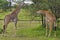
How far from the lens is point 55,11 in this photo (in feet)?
34.9

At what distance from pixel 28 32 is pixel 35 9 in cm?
111

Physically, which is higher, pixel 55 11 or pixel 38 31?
pixel 55 11

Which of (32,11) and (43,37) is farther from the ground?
(32,11)

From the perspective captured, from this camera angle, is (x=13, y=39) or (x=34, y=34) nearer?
(x=13, y=39)

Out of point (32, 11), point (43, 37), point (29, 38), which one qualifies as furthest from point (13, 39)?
point (32, 11)

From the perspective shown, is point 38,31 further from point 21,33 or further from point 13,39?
point 13,39

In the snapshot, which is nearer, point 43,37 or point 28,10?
point 43,37

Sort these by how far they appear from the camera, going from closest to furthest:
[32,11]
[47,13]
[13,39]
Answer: [13,39], [47,13], [32,11]

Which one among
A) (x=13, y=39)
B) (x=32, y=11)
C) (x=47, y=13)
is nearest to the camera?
(x=13, y=39)

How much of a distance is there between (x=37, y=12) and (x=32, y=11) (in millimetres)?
494

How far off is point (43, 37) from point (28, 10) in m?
1.82

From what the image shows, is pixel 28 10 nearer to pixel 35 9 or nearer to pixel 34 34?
pixel 35 9

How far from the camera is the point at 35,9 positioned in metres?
10.9

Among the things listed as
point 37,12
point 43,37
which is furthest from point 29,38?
point 37,12
